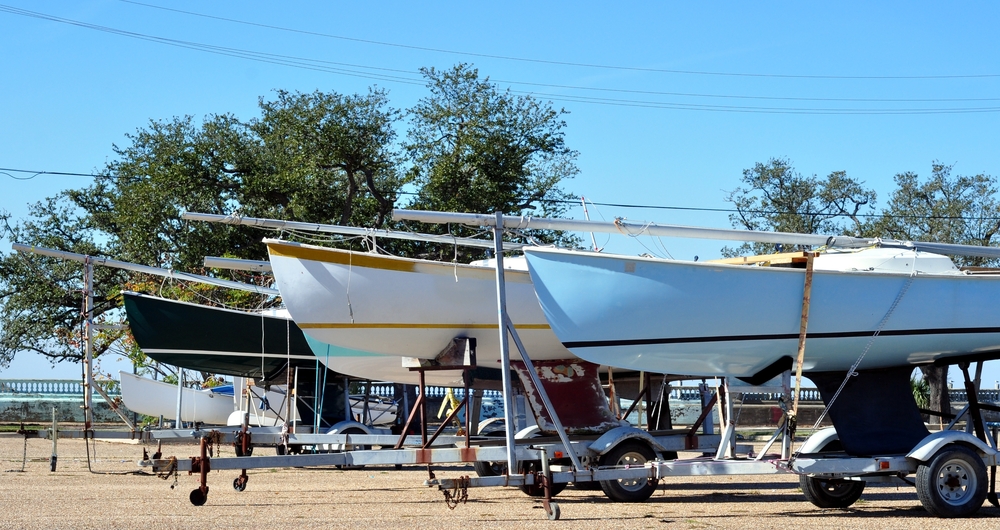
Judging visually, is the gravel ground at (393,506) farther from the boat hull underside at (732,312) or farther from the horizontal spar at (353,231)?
the horizontal spar at (353,231)

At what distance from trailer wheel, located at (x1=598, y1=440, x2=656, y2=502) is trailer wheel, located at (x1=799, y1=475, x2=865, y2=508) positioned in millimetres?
1293

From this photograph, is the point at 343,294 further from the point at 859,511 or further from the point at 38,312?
the point at 38,312

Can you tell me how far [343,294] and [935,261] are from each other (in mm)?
5406

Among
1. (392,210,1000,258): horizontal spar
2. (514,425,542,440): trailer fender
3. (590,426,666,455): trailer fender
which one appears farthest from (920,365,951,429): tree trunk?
(514,425,542,440): trailer fender

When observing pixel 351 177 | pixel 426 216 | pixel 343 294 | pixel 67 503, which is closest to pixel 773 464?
pixel 426 216

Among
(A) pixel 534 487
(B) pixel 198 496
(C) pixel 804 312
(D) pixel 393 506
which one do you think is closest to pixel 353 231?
(D) pixel 393 506

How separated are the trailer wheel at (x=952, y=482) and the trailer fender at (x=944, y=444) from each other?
6 cm

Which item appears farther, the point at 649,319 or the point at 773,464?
the point at 649,319

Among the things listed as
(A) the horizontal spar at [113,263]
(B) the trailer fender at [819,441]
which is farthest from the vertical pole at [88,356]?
(B) the trailer fender at [819,441]

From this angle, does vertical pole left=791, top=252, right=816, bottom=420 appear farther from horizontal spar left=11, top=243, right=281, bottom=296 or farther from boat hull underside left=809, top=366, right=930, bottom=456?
horizontal spar left=11, top=243, right=281, bottom=296

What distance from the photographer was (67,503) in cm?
923

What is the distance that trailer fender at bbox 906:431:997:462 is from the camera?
8273 millimetres

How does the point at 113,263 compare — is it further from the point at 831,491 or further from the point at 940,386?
the point at 940,386

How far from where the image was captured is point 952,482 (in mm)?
8492
